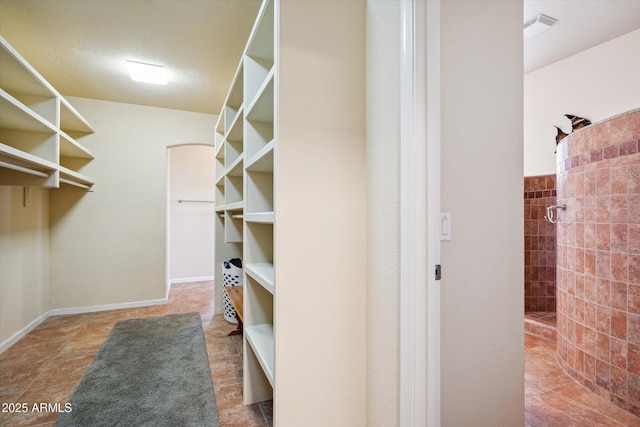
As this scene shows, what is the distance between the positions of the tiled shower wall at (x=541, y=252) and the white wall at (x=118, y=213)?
436 cm

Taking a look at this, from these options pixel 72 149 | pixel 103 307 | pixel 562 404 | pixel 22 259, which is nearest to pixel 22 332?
pixel 22 259

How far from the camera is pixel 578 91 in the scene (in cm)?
315

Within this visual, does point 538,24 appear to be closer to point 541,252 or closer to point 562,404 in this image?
point 541,252

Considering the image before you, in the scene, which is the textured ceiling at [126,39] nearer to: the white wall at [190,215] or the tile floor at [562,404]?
the white wall at [190,215]

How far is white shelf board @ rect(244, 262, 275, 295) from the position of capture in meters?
1.35

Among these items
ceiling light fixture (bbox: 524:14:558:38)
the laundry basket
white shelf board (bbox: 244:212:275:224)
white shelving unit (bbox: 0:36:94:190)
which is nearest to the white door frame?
white shelf board (bbox: 244:212:275:224)

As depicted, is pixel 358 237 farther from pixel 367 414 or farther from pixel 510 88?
pixel 510 88

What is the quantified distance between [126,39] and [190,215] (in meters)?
3.53

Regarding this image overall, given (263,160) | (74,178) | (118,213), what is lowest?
(118,213)

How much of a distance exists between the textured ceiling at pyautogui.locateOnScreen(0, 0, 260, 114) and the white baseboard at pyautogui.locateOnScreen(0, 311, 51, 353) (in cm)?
255

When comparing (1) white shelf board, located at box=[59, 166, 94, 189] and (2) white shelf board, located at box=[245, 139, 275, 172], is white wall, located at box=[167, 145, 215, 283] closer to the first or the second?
(1) white shelf board, located at box=[59, 166, 94, 189]

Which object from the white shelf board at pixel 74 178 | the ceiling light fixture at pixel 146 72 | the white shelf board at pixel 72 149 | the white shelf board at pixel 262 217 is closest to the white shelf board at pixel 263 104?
the white shelf board at pixel 262 217

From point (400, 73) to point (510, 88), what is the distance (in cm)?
56

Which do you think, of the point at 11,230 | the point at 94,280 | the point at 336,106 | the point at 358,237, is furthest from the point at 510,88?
the point at 94,280
